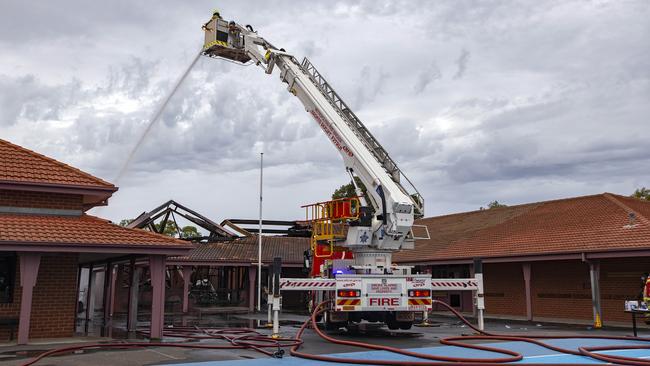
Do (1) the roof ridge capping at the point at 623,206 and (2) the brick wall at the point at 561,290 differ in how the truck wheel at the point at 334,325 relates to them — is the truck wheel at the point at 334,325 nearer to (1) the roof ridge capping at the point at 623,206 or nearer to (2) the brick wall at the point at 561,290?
(2) the brick wall at the point at 561,290

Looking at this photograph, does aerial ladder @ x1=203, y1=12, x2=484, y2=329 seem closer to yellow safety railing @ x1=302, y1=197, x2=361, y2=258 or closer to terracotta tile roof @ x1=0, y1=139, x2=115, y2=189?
yellow safety railing @ x1=302, y1=197, x2=361, y2=258

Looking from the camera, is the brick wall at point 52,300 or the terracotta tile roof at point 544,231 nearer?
the brick wall at point 52,300

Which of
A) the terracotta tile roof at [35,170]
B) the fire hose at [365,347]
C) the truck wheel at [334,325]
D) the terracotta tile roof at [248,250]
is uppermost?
the terracotta tile roof at [35,170]

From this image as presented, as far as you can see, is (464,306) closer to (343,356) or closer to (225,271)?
(225,271)

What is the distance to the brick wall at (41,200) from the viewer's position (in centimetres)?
1502

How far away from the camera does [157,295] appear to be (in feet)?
49.6

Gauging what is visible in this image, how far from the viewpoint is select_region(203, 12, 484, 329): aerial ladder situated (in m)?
14.5

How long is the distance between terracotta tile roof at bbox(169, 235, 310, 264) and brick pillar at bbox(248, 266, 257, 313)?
730mm

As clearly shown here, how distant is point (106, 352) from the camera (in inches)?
470

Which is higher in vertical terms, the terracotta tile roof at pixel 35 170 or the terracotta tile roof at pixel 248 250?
the terracotta tile roof at pixel 35 170

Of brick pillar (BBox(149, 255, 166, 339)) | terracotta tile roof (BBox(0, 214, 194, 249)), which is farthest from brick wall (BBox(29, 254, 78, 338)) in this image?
brick pillar (BBox(149, 255, 166, 339))

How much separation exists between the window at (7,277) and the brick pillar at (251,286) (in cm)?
1635

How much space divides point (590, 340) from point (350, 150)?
7.54 meters

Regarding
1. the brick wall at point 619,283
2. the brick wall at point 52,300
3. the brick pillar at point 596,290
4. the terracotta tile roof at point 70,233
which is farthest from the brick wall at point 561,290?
the brick wall at point 52,300
